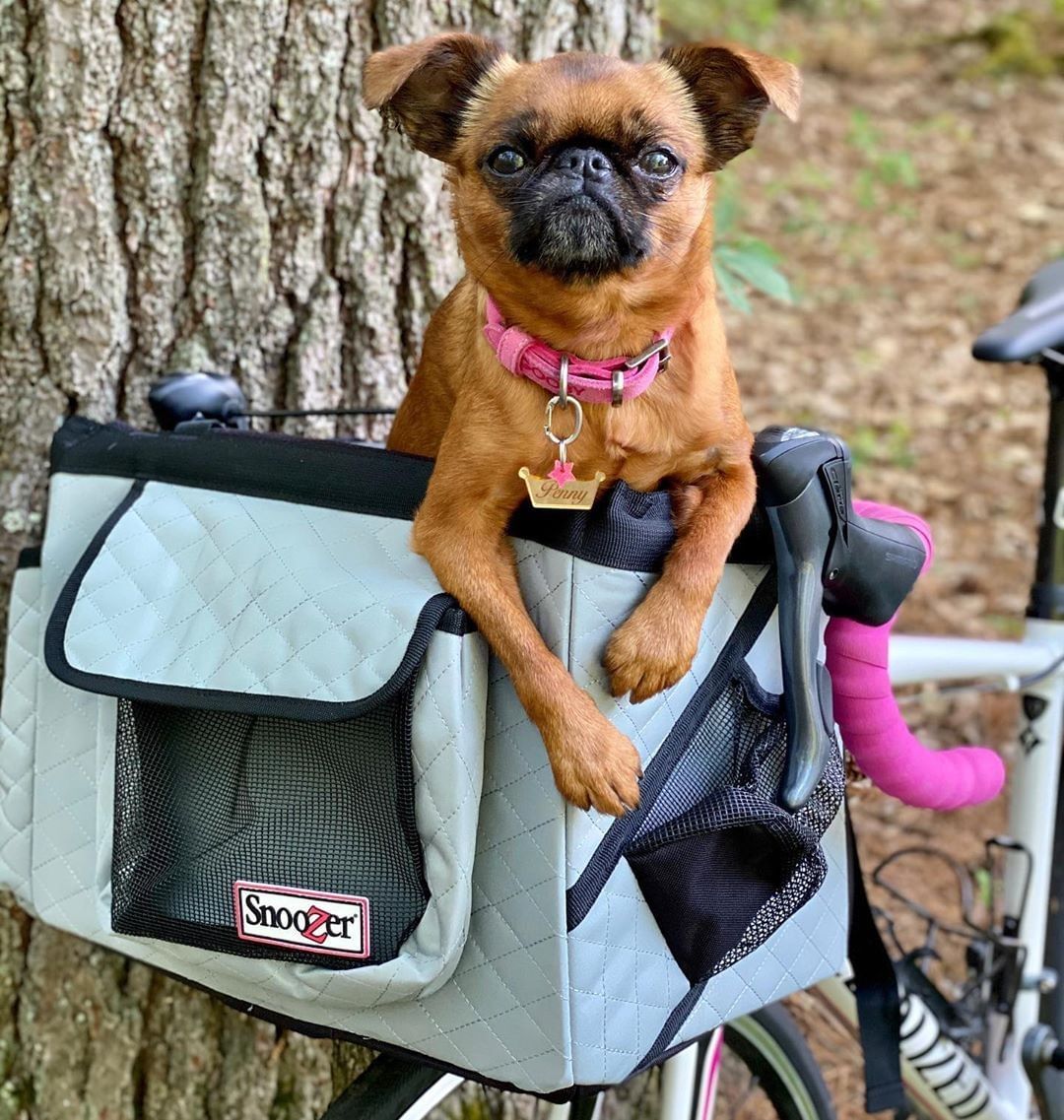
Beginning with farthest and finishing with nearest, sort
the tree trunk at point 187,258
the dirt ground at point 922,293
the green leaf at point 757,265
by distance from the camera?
1. the dirt ground at point 922,293
2. the green leaf at point 757,265
3. the tree trunk at point 187,258

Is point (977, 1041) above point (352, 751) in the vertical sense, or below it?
below

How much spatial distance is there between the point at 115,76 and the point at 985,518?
3115 millimetres

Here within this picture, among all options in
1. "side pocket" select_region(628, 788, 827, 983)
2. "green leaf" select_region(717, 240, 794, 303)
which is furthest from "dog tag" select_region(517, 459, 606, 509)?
"green leaf" select_region(717, 240, 794, 303)

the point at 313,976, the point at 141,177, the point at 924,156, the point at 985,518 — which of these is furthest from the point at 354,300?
the point at 924,156

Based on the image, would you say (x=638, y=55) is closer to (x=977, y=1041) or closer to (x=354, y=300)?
(x=354, y=300)

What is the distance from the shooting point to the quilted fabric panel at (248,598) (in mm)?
1317

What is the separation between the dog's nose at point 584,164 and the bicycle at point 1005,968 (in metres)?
0.66

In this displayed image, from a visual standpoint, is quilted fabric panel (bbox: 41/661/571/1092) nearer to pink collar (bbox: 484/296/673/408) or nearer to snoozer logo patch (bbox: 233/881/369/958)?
snoozer logo patch (bbox: 233/881/369/958)

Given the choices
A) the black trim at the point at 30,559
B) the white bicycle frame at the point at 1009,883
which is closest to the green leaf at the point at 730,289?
the white bicycle frame at the point at 1009,883

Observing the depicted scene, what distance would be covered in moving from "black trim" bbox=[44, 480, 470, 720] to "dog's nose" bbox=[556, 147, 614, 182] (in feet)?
1.71

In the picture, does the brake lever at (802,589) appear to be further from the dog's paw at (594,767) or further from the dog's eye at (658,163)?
the dog's eye at (658,163)

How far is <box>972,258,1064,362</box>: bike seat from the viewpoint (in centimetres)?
184

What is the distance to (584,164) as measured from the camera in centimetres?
150

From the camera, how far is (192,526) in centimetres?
150
